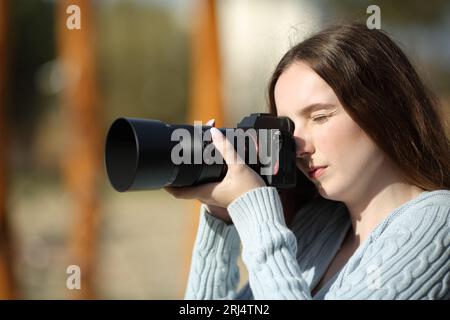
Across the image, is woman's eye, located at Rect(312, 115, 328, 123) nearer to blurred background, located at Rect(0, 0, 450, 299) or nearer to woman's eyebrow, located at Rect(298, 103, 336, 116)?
woman's eyebrow, located at Rect(298, 103, 336, 116)

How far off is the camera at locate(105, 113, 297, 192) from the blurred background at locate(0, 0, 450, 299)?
0.25 m

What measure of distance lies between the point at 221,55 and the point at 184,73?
2391 mm

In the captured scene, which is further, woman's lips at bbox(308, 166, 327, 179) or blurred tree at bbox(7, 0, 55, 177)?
blurred tree at bbox(7, 0, 55, 177)

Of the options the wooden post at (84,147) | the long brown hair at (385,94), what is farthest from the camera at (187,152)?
the wooden post at (84,147)

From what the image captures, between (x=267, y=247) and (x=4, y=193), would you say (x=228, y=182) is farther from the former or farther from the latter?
(x=4, y=193)

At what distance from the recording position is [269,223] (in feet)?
2.66

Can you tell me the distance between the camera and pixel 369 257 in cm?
82

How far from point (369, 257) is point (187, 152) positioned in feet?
1.00

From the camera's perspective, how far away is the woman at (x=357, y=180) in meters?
0.78

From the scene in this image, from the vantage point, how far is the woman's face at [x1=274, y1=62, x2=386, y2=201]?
858 millimetres

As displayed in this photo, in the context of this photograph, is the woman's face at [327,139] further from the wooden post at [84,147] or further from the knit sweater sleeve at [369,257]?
the wooden post at [84,147]

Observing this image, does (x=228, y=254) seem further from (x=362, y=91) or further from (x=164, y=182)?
(x=362, y=91)

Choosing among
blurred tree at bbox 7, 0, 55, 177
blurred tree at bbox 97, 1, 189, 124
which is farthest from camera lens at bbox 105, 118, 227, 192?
blurred tree at bbox 7, 0, 55, 177

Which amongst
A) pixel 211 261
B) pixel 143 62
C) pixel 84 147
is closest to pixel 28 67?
pixel 143 62
